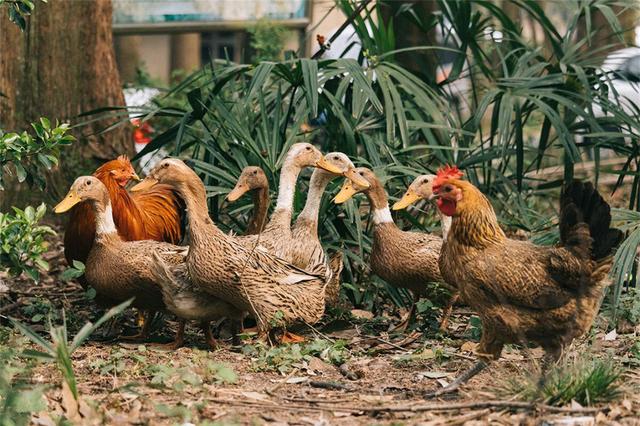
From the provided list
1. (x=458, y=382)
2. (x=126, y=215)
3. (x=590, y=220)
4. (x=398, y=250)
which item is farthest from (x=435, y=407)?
(x=126, y=215)

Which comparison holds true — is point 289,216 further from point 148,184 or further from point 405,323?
point 405,323

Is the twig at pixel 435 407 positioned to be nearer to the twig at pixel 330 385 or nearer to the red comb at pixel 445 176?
the twig at pixel 330 385

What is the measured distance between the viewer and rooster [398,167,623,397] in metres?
5.73

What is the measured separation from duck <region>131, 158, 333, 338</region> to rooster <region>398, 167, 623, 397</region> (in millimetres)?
1269

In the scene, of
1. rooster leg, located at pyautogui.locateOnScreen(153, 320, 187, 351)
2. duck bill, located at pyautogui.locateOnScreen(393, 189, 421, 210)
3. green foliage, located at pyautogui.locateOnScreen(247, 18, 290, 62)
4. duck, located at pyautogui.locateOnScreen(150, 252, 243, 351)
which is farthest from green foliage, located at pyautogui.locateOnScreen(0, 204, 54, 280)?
green foliage, located at pyautogui.locateOnScreen(247, 18, 290, 62)

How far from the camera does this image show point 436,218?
29.1 ft

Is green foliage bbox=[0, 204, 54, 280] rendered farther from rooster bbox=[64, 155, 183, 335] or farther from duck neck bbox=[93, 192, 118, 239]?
rooster bbox=[64, 155, 183, 335]

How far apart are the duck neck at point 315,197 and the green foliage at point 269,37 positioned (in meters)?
4.97

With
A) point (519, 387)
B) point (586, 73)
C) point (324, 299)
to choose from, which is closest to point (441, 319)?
point (324, 299)

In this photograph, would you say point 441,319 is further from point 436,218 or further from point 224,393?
point 224,393

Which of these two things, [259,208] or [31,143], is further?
[259,208]

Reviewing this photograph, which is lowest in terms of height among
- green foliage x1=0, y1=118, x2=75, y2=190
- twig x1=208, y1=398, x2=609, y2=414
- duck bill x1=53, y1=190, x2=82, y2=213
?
twig x1=208, y1=398, x2=609, y2=414

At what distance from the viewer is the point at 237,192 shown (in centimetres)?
729

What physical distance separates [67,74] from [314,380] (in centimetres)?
475
